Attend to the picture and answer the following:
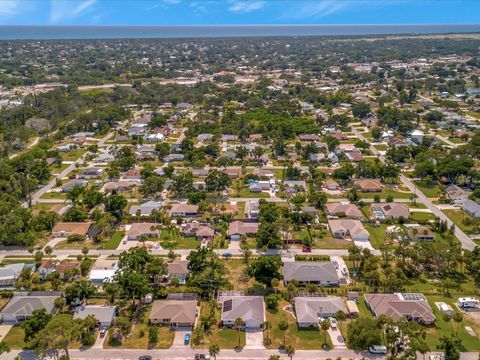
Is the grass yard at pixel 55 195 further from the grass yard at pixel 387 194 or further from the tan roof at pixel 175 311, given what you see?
the grass yard at pixel 387 194

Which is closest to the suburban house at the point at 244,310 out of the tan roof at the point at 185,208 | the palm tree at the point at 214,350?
the palm tree at the point at 214,350

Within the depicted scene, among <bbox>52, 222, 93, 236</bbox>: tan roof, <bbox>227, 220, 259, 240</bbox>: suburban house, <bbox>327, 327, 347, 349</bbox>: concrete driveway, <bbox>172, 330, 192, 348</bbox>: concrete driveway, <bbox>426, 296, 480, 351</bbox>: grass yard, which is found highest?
<bbox>52, 222, 93, 236</bbox>: tan roof

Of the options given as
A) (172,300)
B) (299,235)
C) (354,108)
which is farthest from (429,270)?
(354,108)

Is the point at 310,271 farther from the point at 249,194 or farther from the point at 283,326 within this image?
the point at 249,194

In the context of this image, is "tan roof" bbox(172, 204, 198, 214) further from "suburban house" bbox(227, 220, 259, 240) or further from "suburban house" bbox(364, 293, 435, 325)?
"suburban house" bbox(364, 293, 435, 325)

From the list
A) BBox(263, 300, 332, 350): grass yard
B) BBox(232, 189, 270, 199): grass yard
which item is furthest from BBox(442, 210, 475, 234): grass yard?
BBox(263, 300, 332, 350): grass yard

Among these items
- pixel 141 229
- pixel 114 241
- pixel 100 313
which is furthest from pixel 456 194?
pixel 100 313
